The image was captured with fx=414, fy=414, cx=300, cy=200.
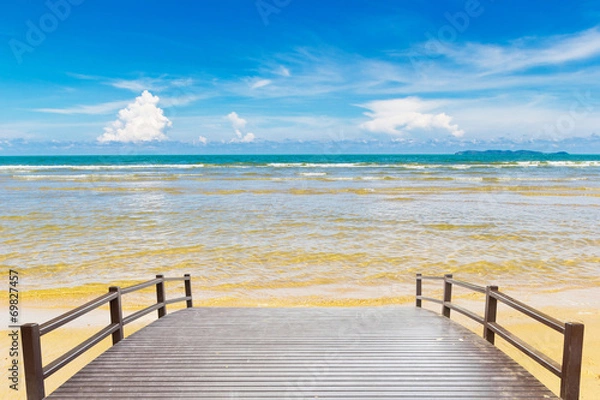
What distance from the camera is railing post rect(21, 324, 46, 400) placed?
3.97m

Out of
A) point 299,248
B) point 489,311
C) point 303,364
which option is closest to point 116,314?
point 303,364

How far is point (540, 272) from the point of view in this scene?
468 inches

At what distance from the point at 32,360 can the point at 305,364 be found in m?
2.86

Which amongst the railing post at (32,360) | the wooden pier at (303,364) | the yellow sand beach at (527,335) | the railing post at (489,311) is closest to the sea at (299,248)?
the yellow sand beach at (527,335)

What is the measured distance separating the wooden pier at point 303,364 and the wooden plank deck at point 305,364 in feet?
0.04

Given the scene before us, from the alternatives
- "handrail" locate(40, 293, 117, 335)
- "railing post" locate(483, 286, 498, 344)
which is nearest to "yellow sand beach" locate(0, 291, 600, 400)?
"railing post" locate(483, 286, 498, 344)

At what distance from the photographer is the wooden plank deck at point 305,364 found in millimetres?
4332

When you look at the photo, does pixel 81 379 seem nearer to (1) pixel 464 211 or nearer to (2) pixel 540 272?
(2) pixel 540 272

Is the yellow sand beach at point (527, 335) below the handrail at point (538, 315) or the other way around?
below

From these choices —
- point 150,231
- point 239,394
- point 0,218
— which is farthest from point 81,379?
→ point 0,218

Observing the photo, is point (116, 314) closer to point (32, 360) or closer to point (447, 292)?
point (32, 360)

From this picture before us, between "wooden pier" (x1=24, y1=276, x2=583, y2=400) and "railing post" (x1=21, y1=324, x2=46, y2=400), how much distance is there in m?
0.01

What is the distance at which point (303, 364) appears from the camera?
16.3ft

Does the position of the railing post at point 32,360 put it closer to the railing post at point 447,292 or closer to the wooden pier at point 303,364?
the wooden pier at point 303,364
